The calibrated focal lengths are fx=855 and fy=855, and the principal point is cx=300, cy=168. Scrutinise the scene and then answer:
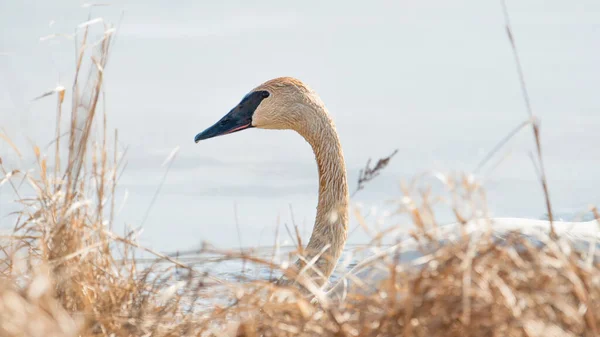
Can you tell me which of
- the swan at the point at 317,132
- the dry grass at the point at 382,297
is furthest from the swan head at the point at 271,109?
the dry grass at the point at 382,297

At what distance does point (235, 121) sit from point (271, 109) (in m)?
0.46

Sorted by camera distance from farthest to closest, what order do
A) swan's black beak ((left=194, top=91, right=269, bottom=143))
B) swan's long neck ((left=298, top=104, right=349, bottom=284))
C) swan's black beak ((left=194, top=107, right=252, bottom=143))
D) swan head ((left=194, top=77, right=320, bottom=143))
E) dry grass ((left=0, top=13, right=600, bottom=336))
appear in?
swan's black beak ((left=194, top=107, right=252, bottom=143)) < swan's black beak ((left=194, top=91, right=269, bottom=143)) < swan head ((left=194, top=77, right=320, bottom=143)) < swan's long neck ((left=298, top=104, right=349, bottom=284)) < dry grass ((left=0, top=13, right=600, bottom=336))

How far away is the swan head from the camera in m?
5.64

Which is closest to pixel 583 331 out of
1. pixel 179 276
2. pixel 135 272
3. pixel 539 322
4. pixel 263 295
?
pixel 539 322

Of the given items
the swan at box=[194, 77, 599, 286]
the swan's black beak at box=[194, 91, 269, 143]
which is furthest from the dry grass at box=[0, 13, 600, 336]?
the swan's black beak at box=[194, 91, 269, 143]

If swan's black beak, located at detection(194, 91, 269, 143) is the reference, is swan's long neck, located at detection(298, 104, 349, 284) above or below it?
below

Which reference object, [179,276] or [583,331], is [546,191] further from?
[179,276]

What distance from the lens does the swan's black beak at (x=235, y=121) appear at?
6.01 m

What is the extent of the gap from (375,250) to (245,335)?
0.47 metres

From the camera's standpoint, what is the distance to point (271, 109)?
5785 millimetres

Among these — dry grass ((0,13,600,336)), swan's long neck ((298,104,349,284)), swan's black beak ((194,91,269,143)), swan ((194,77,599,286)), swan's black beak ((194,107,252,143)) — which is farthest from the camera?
swan's black beak ((194,107,252,143))

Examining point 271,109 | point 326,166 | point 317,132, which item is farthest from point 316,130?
point 271,109

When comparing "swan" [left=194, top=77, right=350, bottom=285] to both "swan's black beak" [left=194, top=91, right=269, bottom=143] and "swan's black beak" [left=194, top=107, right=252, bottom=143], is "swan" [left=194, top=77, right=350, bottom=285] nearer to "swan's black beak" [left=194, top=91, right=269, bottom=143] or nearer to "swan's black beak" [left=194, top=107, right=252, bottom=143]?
"swan's black beak" [left=194, top=91, right=269, bottom=143]

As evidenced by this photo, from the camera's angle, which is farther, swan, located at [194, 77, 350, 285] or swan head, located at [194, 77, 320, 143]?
swan head, located at [194, 77, 320, 143]
